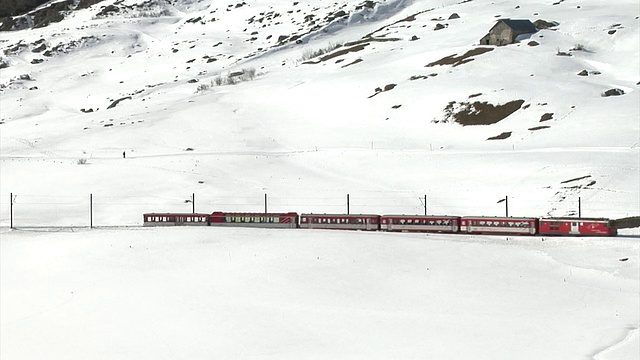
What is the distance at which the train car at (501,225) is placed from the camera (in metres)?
47.6

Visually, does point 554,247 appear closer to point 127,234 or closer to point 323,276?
point 323,276

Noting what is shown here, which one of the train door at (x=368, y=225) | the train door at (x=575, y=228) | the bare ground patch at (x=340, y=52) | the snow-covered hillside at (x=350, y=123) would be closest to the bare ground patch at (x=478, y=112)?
the snow-covered hillside at (x=350, y=123)

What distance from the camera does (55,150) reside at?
82.8 meters

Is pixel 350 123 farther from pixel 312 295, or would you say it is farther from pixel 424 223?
pixel 312 295

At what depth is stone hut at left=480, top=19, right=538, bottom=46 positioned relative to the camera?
115625 mm

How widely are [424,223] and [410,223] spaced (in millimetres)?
890

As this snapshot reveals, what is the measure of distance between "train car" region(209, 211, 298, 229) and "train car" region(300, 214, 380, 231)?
2.89ft

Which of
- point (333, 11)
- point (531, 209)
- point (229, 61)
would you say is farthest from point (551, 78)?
point (333, 11)

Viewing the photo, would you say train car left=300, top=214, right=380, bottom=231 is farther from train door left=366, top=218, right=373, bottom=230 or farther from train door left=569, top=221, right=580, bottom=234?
train door left=569, top=221, right=580, bottom=234

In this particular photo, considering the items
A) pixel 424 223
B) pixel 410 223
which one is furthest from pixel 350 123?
pixel 424 223

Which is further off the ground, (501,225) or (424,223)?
(424,223)

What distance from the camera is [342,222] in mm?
50781

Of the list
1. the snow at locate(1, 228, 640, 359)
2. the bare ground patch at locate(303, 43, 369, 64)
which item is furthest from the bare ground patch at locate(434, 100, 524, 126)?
the bare ground patch at locate(303, 43, 369, 64)

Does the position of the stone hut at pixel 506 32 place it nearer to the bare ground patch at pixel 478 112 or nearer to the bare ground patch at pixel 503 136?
the bare ground patch at pixel 478 112
